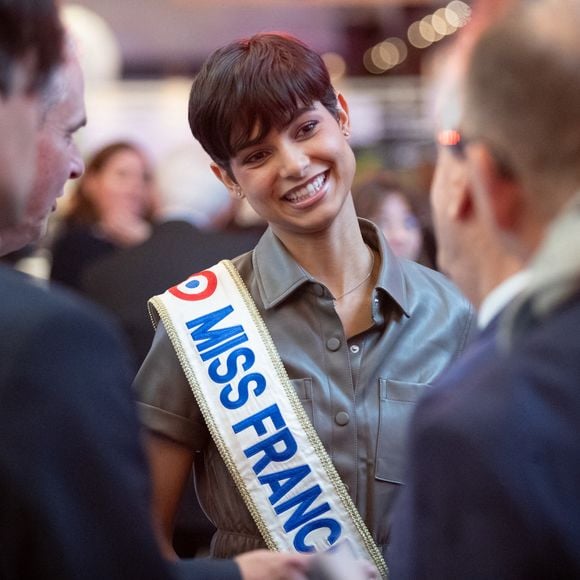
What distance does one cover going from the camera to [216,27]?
48.6 ft

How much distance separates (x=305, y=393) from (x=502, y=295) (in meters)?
0.73

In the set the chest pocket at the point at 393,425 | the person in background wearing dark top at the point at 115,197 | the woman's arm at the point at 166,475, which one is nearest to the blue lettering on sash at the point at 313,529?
the chest pocket at the point at 393,425

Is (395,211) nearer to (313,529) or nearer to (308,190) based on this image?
(308,190)

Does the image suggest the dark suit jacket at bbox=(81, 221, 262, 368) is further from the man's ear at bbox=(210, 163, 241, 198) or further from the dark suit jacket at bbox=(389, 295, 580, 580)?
the dark suit jacket at bbox=(389, 295, 580, 580)

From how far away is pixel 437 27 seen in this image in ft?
39.9

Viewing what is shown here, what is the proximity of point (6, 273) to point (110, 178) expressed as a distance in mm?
4573

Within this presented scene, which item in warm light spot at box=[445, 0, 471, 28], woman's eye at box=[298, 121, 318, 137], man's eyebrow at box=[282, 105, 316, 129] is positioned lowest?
warm light spot at box=[445, 0, 471, 28]

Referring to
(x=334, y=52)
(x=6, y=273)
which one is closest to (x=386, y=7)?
(x=334, y=52)

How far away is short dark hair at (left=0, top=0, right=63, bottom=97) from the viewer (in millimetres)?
1186

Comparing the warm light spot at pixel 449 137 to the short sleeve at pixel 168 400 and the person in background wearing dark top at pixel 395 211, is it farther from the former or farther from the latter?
the person in background wearing dark top at pixel 395 211

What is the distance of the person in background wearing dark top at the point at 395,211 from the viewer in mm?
4133

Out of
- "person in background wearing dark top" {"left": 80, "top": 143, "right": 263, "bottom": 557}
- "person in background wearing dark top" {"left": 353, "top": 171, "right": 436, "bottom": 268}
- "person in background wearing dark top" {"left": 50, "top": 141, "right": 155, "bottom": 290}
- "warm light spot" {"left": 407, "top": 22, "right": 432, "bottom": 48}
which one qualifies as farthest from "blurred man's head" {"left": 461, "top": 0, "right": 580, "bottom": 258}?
"warm light spot" {"left": 407, "top": 22, "right": 432, "bottom": 48}

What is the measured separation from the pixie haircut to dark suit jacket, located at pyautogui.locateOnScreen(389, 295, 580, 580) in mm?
930

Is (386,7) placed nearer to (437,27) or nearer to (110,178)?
(437,27)
